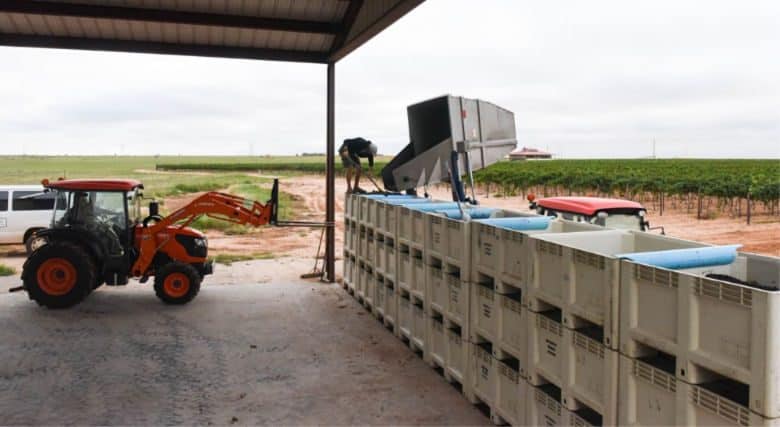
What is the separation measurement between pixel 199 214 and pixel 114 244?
1.53m

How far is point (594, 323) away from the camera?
4.96 meters

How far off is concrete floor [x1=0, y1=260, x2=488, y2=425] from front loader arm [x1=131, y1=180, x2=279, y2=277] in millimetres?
860

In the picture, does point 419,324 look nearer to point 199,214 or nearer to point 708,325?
point 708,325

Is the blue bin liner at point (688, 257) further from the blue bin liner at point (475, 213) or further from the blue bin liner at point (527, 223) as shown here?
→ the blue bin liner at point (475, 213)

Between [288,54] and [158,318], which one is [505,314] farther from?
[288,54]

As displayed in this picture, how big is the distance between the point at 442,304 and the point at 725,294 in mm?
4126

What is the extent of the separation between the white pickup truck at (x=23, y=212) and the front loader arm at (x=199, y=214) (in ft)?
26.3

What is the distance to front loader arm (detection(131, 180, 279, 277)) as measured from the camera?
1198 centimetres

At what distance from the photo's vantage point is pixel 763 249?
68.1 feet

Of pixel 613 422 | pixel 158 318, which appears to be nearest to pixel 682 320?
pixel 613 422

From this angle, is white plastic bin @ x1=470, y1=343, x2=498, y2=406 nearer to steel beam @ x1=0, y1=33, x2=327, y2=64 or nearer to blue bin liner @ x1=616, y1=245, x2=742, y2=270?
blue bin liner @ x1=616, y1=245, x2=742, y2=270

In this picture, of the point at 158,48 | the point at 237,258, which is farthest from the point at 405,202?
the point at 237,258

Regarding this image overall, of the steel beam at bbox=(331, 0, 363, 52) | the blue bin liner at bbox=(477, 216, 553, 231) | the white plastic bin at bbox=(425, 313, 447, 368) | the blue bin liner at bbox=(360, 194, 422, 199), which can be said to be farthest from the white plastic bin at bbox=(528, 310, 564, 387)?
the steel beam at bbox=(331, 0, 363, 52)

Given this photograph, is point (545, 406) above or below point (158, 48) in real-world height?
below
